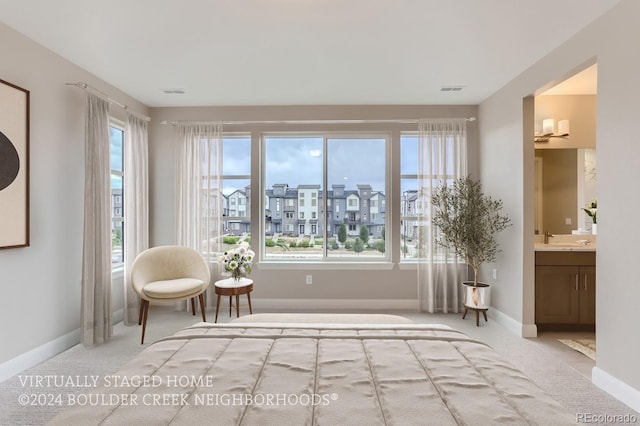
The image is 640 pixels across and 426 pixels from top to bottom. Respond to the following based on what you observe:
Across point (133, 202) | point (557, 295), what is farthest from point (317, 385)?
point (133, 202)

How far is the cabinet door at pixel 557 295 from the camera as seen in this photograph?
365 cm

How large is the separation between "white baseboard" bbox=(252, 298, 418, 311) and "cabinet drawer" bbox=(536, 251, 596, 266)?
1600 mm

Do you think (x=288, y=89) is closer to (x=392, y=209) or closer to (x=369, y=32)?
(x=369, y=32)

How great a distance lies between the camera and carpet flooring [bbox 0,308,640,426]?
2.30 m

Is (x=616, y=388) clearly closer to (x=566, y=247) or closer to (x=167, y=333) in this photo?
(x=566, y=247)

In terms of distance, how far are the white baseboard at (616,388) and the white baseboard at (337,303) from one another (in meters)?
2.17

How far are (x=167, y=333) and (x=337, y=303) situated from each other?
6.79ft

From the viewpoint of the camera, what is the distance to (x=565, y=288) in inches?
144

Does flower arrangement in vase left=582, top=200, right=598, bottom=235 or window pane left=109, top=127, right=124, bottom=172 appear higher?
window pane left=109, top=127, right=124, bottom=172

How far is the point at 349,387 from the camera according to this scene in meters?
1.34

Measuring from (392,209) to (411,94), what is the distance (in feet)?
4.86

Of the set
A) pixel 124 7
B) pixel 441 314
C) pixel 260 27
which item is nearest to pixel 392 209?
pixel 441 314

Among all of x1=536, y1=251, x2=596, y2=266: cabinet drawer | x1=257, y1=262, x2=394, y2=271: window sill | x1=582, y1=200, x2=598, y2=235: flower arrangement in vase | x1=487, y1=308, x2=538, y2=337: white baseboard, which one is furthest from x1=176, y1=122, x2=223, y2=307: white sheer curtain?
x1=582, y1=200, x2=598, y2=235: flower arrangement in vase

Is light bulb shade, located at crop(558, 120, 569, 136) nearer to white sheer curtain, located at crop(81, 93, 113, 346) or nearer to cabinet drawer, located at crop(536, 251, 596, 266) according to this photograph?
cabinet drawer, located at crop(536, 251, 596, 266)
